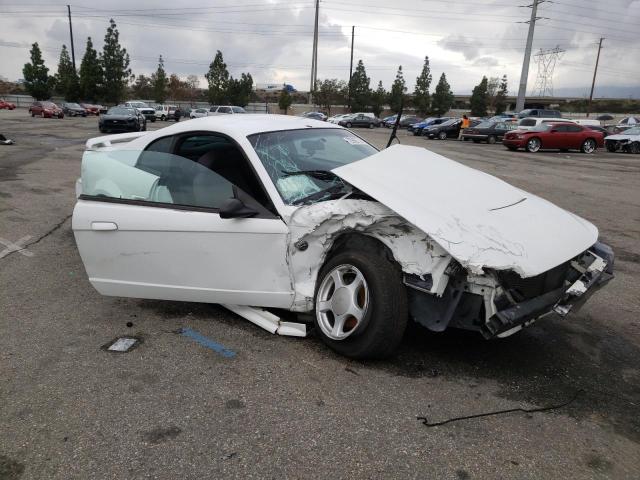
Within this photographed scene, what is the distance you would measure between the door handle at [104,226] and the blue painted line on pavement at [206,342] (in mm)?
894

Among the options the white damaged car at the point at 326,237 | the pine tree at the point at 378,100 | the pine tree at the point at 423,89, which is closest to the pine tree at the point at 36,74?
the pine tree at the point at 378,100

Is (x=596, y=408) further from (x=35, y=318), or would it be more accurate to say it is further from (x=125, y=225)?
(x=35, y=318)

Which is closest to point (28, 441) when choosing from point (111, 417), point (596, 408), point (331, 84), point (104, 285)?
point (111, 417)

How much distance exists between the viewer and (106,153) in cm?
410

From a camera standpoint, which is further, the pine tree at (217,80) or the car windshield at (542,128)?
the pine tree at (217,80)

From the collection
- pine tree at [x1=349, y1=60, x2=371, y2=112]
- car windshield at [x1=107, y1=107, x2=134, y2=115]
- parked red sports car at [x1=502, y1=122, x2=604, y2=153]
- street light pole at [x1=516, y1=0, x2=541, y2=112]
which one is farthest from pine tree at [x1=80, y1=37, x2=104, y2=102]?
parked red sports car at [x1=502, y1=122, x2=604, y2=153]

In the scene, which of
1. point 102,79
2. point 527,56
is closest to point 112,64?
point 102,79

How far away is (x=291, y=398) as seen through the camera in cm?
287

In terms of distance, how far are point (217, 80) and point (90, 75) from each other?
15.5 m

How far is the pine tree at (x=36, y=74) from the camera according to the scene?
210 feet

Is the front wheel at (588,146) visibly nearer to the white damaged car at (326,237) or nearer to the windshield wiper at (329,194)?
the white damaged car at (326,237)

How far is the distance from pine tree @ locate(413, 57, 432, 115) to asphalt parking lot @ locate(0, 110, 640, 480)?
7160 centimetres

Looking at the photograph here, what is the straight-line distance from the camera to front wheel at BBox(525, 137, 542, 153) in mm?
23844

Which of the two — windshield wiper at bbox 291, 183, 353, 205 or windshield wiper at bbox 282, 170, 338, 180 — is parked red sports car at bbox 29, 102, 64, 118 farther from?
windshield wiper at bbox 291, 183, 353, 205
